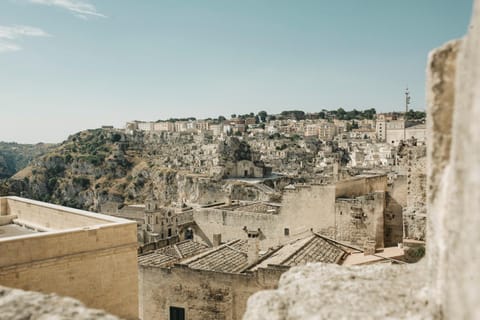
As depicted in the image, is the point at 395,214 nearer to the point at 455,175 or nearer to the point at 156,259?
the point at 156,259

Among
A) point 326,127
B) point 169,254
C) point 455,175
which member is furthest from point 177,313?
point 326,127

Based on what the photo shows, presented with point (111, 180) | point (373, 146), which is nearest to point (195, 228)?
point (373, 146)

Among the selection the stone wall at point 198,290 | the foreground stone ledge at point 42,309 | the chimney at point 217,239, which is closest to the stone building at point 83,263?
the foreground stone ledge at point 42,309

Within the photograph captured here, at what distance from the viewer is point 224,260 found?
14219 mm

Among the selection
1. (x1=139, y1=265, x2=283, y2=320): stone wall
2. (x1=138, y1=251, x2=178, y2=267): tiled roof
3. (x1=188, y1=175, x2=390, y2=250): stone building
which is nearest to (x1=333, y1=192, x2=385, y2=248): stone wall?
(x1=188, y1=175, x2=390, y2=250): stone building

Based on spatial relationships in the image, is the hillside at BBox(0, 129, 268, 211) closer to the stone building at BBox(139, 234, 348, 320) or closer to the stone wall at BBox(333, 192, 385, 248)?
the stone wall at BBox(333, 192, 385, 248)

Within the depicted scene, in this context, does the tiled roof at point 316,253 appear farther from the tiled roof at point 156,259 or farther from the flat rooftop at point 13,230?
the flat rooftop at point 13,230

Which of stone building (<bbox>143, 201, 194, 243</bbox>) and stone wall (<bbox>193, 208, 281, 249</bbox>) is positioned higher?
stone wall (<bbox>193, 208, 281, 249</bbox>)

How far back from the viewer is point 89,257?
7.06m

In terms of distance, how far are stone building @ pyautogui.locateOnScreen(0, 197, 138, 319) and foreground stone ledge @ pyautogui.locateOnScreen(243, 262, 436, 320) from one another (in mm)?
4717

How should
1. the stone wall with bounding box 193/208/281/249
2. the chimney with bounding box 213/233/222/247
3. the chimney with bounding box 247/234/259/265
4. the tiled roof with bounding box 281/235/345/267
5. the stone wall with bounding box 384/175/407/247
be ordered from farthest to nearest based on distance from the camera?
the chimney with bounding box 213/233/222/247
the stone wall with bounding box 193/208/281/249
the stone wall with bounding box 384/175/407/247
the chimney with bounding box 247/234/259/265
the tiled roof with bounding box 281/235/345/267

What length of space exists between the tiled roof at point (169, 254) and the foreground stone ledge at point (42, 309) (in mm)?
10371

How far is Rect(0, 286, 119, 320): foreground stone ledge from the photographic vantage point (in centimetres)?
285

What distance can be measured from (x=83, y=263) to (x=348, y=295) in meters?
5.30
